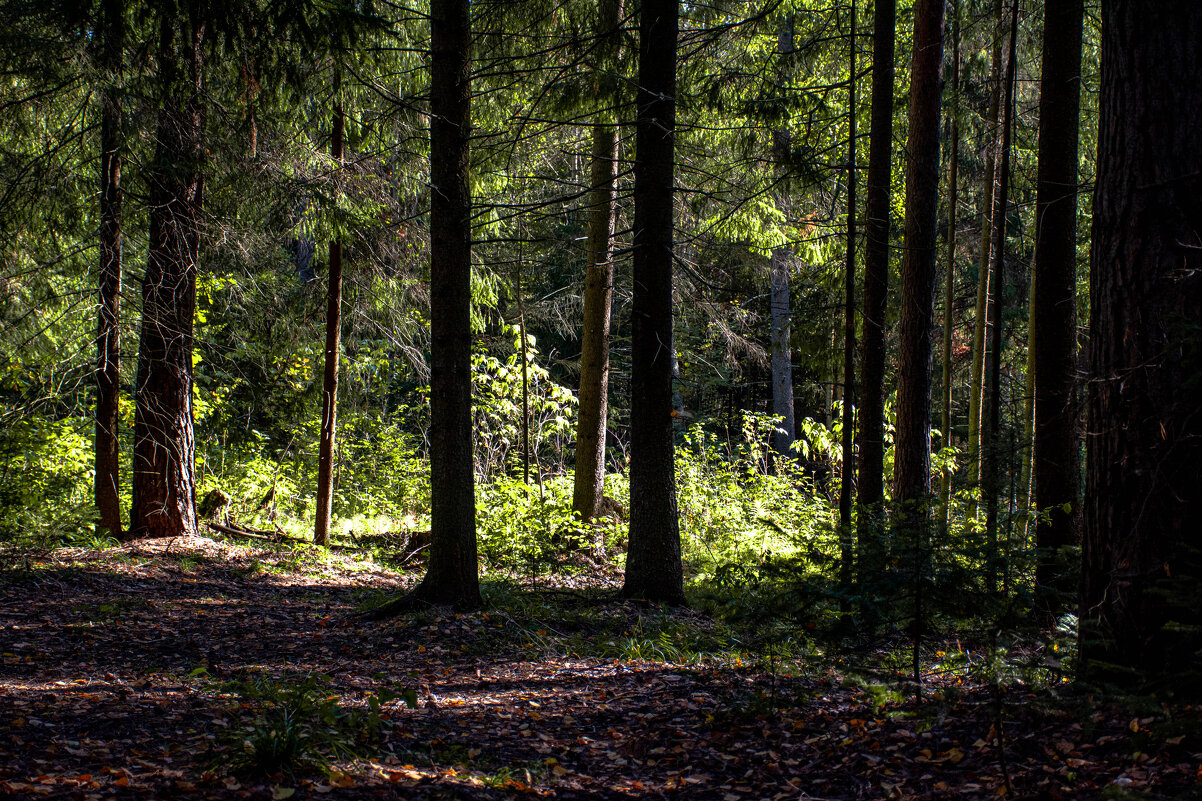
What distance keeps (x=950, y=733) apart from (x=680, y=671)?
2289 millimetres

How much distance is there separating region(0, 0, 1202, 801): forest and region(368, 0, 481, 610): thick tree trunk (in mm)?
36

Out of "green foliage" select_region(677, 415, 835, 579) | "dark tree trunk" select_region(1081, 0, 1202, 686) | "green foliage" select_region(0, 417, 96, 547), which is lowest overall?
"green foliage" select_region(677, 415, 835, 579)

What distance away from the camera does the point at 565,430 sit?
1496 cm

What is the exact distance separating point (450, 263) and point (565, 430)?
8449 millimetres

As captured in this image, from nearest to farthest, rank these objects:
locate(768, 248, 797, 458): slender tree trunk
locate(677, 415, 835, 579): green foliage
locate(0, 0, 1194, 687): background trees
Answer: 1. locate(0, 0, 1194, 687): background trees
2. locate(677, 415, 835, 579): green foliage
3. locate(768, 248, 797, 458): slender tree trunk

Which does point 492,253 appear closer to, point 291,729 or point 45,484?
point 45,484

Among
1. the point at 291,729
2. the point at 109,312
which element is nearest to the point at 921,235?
the point at 291,729

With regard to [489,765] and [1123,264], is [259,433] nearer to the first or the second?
[489,765]

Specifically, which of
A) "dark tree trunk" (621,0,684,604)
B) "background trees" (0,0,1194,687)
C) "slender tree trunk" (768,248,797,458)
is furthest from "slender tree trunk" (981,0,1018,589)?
"slender tree trunk" (768,248,797,458)

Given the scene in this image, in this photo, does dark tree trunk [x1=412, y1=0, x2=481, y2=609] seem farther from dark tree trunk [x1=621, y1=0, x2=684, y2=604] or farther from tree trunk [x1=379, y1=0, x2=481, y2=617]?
dark tree trunk [x1=621, y1=0, x2=684, y2=604]

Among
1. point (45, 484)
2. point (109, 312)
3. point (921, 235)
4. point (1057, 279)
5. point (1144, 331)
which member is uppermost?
point (921, 235)

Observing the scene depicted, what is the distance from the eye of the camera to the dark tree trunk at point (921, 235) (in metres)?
8.31

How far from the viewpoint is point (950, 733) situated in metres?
3.75

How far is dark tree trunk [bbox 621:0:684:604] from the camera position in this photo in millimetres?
7441
